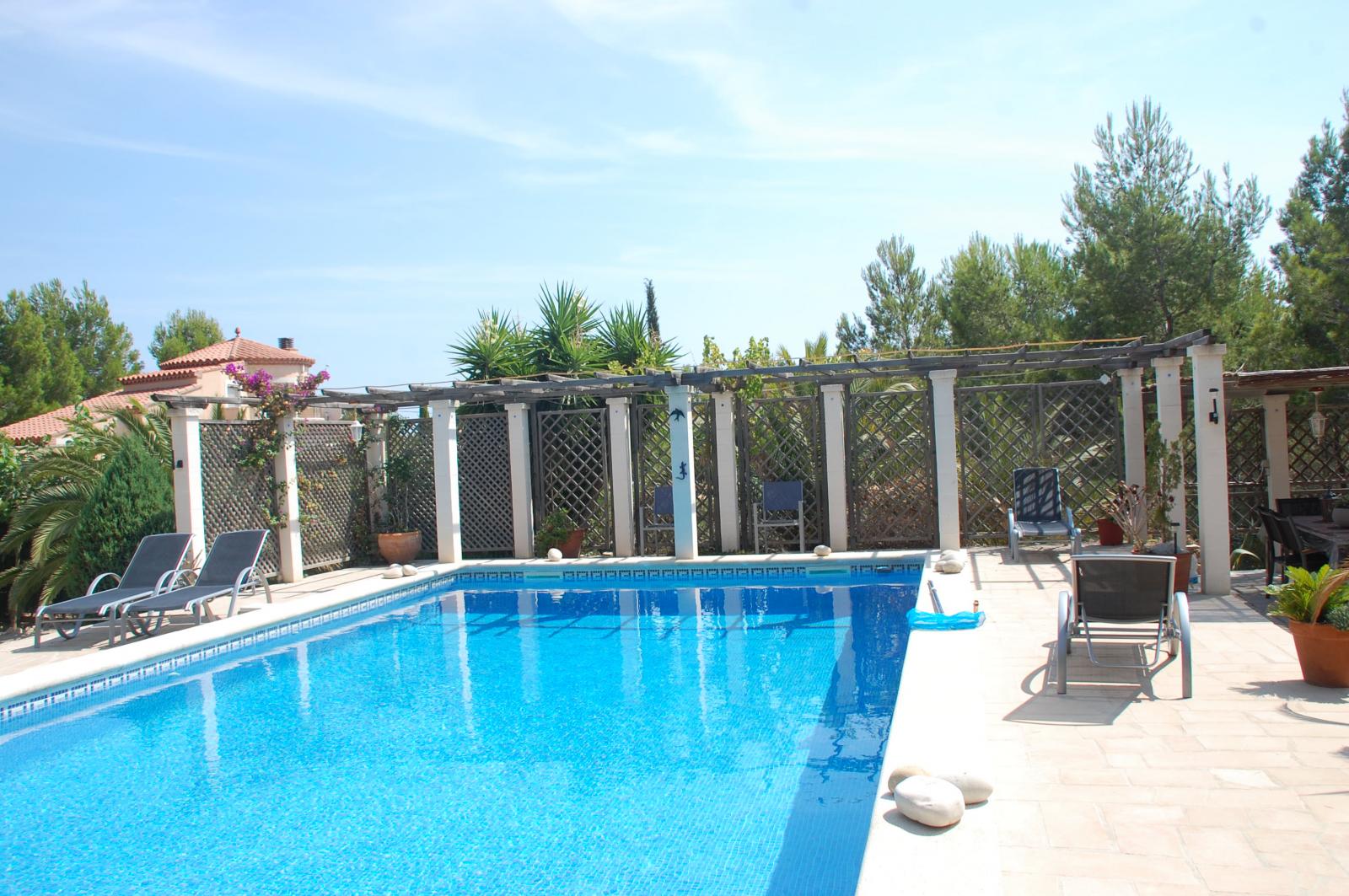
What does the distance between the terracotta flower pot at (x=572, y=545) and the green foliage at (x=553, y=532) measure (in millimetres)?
23

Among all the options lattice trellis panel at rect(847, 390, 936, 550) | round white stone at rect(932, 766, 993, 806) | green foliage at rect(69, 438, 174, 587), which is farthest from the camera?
lattice trellis panel at rect(847, 390, 936, 550)

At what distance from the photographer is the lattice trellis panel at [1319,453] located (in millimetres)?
10000

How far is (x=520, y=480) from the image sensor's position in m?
10.9

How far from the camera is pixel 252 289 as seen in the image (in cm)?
1984

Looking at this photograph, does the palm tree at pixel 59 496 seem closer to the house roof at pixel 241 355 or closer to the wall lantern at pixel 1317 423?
the wall lantern at pixel 1317 423

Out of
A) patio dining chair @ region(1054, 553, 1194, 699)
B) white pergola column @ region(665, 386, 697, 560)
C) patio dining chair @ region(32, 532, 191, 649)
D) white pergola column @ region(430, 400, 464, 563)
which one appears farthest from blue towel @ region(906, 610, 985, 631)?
white pergola column @ region(430, 400, 464, 563)

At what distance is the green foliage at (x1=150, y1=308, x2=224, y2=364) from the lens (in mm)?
39125

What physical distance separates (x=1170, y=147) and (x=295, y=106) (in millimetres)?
13374

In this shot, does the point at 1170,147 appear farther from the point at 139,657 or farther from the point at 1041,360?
the point at 139,657

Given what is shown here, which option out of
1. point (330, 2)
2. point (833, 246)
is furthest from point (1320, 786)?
point (833, 246)

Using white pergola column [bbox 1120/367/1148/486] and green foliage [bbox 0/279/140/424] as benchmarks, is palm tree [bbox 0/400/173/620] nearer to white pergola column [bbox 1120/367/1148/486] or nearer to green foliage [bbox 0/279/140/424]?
white pergola column [bbox 1120/367/1148/486]

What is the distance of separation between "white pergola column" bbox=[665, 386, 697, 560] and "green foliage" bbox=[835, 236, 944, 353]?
1103cm

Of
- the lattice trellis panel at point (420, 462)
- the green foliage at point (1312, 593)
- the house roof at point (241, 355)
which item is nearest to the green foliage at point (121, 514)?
the lattice trellis panel at point (420, 462)

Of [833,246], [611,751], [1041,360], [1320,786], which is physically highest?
[833,246]
